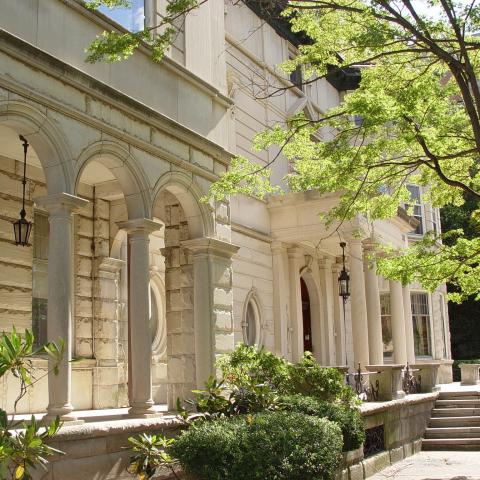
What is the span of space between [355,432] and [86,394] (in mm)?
5048

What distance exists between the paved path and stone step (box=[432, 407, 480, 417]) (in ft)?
6.99

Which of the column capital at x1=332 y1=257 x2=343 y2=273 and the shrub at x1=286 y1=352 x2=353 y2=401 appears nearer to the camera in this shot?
the shrub at x1=286 y1=352 x2=353 y2=401

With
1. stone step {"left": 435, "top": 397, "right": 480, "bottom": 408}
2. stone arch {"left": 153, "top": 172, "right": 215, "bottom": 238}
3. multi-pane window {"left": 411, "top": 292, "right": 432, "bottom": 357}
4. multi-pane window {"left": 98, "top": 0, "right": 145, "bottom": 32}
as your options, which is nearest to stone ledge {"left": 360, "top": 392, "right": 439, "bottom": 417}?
stone step {"left": 435, "top": 397, "right": 480, "bottom": 408}

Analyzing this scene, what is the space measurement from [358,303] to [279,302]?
2.56 m

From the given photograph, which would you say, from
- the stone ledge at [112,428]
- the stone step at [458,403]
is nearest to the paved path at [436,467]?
the stone step at [458,403]

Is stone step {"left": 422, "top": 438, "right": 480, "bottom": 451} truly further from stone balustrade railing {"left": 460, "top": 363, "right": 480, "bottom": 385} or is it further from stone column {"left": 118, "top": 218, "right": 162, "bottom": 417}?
stone balustrade railing {"left": 460, "top": 363, "right": 480, "bottom": 385}

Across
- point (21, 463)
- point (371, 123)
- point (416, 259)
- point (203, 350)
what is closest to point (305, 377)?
point (203, 350)

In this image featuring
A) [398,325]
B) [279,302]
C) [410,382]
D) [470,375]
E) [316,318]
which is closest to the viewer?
[410,382]

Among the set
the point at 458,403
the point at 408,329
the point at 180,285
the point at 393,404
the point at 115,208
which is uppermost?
the point at 115,208

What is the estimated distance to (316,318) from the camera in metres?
23.8

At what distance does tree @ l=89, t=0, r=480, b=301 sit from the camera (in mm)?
9367

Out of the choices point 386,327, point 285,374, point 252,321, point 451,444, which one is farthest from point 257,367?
point 386,327

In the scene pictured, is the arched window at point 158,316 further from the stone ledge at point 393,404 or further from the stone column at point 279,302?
the stone column at point 279,302

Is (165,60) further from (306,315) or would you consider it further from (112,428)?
(306,315)
